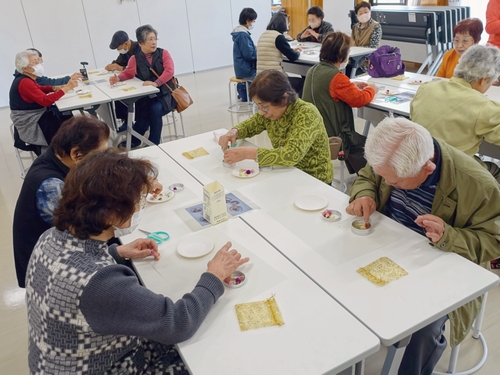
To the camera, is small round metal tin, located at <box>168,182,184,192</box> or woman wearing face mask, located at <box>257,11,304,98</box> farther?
woman wearing face mask, located at <box>257,11,304,98</box>

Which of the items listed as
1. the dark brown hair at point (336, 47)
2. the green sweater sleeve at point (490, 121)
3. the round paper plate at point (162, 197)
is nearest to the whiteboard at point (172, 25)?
the dark brown hair at point (336, 47)

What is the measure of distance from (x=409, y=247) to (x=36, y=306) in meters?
1.22

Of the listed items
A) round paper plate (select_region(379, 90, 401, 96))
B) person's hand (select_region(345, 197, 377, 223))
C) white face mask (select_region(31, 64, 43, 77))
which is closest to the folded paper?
person's hand (select_region(345, 197, 377, 223))

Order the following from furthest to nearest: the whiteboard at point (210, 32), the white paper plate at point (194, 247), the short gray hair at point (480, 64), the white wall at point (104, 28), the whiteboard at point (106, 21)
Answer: the whiteboard at point (210, 32) < the whiteboard at point (106, 21) < the white wall at point (104, 28) < the short gray hair at point (480, 64) < the white paper plate at point (194, 247)

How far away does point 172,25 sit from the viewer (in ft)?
25.3

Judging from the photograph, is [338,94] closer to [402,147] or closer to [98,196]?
[402,147]

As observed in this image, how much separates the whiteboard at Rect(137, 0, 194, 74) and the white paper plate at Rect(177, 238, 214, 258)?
681cm

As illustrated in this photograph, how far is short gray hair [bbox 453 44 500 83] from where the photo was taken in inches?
86.8

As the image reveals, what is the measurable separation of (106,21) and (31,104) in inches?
161

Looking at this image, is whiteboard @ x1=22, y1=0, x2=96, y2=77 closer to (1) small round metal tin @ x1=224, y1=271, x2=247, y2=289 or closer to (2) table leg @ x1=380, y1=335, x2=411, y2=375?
(1) small round metal tin @ x1=224, y1=271, x2=247, y2=289

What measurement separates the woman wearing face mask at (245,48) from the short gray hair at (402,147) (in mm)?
4016

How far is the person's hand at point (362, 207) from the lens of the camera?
1.68 metres

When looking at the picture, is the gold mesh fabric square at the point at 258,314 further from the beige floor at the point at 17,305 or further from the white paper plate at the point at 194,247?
the beige floor at the point at 17,305

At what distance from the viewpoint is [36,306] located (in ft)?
3.66
